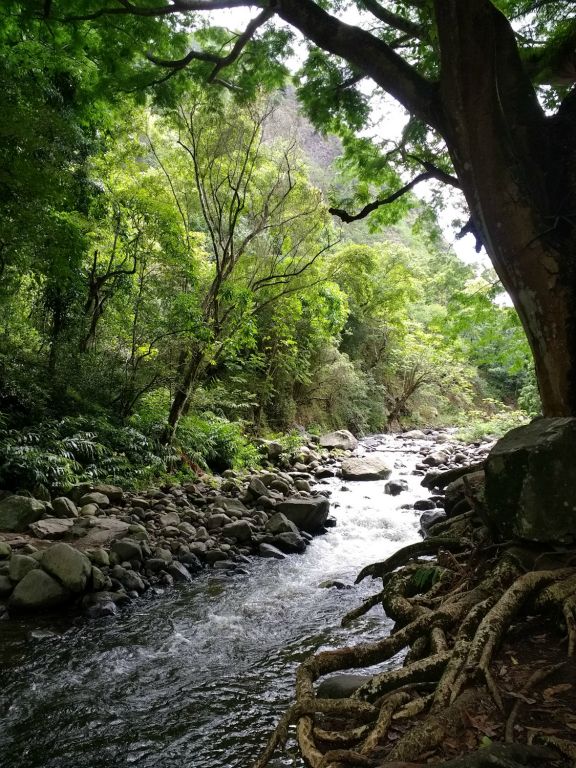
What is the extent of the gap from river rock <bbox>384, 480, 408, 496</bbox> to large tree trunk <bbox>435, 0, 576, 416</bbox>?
8.79 m

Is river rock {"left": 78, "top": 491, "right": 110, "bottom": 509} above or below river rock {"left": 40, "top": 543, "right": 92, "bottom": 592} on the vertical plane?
above

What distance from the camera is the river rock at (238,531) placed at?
832 cm

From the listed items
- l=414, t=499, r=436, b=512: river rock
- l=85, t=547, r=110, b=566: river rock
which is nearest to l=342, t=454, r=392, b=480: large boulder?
l=414, t=499, r=436, b=512: river rock

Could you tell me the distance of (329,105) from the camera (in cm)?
681

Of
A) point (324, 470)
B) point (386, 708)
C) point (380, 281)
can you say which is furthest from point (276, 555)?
point (380, 281)

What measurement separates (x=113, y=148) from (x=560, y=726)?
14.1m

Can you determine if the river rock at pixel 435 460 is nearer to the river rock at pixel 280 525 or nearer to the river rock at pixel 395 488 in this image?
the river rock at pixel 395 488

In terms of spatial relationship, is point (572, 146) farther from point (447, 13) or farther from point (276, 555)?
point (276, 555)

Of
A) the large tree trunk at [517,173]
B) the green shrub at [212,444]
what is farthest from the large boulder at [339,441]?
the large tree trunk at [517,173]

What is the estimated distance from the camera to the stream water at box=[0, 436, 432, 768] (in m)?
3.28

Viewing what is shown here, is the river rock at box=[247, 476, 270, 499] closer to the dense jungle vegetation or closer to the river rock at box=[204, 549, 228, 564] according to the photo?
the dense jungle vegetation

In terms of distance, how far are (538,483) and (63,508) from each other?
727cm

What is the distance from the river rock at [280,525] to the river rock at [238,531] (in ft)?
1.53

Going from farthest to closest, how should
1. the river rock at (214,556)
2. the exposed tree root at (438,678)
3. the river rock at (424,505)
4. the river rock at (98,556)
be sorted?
the river rock at (424,505)
the river rock at (214,556)
the river rock at (98,556)
the exposed tree root at (438,678)
